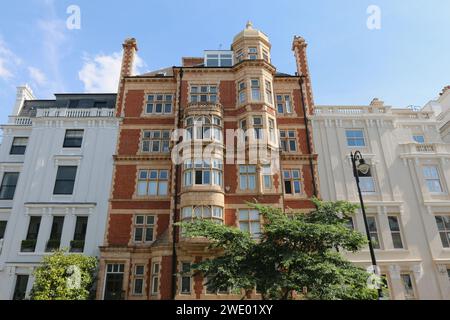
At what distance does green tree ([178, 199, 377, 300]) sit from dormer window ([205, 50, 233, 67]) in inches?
649

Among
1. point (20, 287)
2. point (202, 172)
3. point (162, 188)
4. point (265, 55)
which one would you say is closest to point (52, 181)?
point (20, 287)

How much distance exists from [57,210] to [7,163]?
6377 millimetres

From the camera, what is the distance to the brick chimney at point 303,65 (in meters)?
27.1

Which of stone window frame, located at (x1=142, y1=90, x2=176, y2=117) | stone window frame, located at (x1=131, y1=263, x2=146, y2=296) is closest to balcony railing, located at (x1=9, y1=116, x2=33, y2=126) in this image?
stone window frame, located at (x1=142, y1=90, x2=176, y2=117)

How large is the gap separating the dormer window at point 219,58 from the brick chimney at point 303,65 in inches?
229

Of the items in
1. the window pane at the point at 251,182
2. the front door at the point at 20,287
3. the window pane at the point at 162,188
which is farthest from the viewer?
the window pane at the point at 162,188

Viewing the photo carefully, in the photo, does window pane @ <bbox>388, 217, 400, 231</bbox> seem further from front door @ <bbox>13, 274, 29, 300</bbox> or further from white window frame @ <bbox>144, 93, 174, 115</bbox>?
front door @ <bbox>13, 274, 29, 300</bbox>

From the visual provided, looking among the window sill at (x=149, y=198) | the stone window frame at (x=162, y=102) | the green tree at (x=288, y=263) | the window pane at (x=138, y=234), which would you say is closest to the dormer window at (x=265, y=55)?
the stone window frame at (x=162, y=102)

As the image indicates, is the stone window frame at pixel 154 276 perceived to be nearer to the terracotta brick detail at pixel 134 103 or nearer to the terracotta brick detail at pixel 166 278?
the terracotta brick detail at pixel 166 278

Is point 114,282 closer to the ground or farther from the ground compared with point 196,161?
closer to the ground

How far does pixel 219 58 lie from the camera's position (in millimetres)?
28859

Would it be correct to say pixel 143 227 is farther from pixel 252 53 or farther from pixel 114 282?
pixel 252 53

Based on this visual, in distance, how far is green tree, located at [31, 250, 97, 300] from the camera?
59.3ft

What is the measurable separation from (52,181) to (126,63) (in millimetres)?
11536
